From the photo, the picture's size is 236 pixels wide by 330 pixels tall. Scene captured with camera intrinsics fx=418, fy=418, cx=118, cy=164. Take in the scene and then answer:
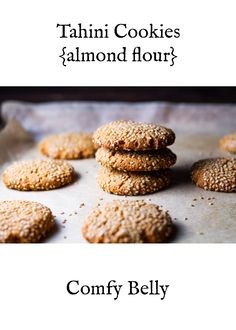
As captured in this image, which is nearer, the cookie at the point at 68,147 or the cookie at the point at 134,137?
the cookie at the point at 134,137

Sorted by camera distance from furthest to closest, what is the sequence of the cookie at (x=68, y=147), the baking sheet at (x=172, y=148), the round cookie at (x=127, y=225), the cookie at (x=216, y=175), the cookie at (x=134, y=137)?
the cookie at (x=68, y=147) < the cookie at (x=216, y=175) < the cookie at (x=134, y=137) < the baking sheet at (x=172, y=148) < the round cookie at (x=127, y=225)

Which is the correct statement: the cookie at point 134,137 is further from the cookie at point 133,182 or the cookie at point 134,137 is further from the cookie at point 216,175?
the cookie at point 216,175

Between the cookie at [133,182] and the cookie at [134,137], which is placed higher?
the cookie at [134,137]

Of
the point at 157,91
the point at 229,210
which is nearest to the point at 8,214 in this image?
the point at 229,210

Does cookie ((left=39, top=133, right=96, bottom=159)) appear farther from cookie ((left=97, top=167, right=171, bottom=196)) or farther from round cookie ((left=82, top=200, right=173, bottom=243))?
round cookie ((left=82, top=200, right=173, bottom=243))

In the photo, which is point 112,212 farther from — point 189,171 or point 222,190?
point 189,171

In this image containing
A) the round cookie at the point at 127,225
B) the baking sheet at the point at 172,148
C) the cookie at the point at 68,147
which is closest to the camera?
the round cookie at the point at 127,225

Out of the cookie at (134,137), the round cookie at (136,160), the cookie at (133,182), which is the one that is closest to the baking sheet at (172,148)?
the cookie at (133,182)
